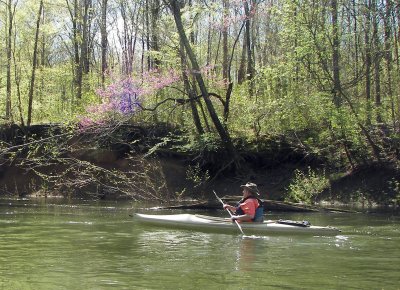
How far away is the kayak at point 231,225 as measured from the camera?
38.3 feet

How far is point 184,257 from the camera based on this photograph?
899cm

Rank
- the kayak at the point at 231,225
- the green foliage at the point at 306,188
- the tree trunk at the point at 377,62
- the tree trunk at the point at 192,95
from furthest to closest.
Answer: the tree trunk at the point at 192,95
the tree trunk at the point at 377,62
the green foliage at the point at 306,188
the kayak at the point at 231,225

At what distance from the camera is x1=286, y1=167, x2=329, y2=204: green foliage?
1853 cm

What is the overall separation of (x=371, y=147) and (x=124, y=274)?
14.3 metres

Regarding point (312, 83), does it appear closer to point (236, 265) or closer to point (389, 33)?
point (389, 33)

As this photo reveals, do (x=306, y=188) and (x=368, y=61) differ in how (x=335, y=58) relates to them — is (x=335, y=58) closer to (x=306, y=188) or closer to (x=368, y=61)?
(x=368, y=61)

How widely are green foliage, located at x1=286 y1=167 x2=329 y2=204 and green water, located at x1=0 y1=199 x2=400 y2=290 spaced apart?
13.6ft

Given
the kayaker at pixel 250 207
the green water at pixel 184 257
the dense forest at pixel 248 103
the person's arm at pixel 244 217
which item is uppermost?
the dense forest at pixel 248 103

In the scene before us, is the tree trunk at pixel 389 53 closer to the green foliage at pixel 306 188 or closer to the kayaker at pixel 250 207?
the green foliage at pixel 306 188

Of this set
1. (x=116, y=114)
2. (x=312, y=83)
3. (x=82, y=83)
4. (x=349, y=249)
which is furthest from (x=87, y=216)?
(x=82, y=83)

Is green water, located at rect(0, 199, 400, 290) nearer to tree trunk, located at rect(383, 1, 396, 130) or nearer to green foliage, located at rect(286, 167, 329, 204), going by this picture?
green foliage, located at rect(286, 167, 329, 204)

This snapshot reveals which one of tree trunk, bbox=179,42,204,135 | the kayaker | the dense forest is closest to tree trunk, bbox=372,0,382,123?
the dense forest

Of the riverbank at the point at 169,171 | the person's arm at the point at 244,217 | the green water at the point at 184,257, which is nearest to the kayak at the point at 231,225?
the person's arm at the point at 244,217

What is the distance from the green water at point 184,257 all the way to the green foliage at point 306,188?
4136 mm
